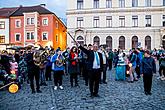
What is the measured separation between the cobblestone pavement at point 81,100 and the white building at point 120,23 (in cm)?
3974

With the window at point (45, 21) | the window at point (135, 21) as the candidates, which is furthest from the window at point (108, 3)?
the window at point (45, 21)

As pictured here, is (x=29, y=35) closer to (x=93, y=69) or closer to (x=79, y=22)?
(x=79, y=22)

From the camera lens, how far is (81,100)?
1001 centimetres

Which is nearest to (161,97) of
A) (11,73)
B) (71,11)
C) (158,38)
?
(11,73)

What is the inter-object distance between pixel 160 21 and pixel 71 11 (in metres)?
16.8

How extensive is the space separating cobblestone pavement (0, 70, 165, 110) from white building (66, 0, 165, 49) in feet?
130

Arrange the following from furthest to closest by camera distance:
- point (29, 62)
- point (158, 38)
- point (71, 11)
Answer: point (71, 11) < point (158, 38) < point (29, 62)

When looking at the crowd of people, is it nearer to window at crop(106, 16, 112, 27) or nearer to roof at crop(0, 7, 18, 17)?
window at crop(106, 16, 112, 27)

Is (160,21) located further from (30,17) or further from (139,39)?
(30,17)

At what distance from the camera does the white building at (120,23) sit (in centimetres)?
5131

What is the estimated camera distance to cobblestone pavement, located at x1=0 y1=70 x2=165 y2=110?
888 cm

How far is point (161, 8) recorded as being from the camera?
51125 mm

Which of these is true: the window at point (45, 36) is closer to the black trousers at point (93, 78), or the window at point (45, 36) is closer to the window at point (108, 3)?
the window at point (108, 3)

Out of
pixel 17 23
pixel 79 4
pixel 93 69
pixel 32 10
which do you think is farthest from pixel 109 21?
pixel 93 69
